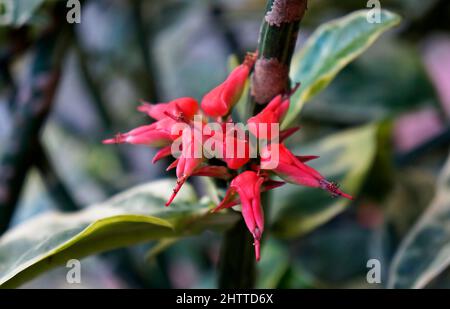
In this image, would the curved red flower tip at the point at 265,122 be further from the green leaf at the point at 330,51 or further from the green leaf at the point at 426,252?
the green leaf at the point at 426,252

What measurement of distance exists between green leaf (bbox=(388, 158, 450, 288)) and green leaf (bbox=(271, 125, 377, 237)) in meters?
0.09

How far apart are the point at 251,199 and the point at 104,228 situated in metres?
0.11

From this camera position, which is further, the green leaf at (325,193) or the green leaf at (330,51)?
the green leaf at (325,193)

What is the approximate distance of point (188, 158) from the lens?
0.40 m

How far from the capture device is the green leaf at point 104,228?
446 mm

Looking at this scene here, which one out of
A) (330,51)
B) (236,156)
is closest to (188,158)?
(236,156)

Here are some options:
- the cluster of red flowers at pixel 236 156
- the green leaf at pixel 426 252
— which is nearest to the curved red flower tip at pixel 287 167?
the cluster of red flowers at pixel 236 156

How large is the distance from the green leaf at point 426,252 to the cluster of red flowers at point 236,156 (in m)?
0.20

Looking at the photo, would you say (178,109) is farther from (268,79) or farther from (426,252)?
(426,252)

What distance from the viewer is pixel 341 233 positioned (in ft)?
3.29

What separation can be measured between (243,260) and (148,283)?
1.27 feet

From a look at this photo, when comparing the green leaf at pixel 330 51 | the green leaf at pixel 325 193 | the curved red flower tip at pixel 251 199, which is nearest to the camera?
the curved red flower tip at pixel 251 199

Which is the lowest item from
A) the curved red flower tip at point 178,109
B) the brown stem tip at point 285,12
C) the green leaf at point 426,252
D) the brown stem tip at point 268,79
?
the green leaf at point 426,252

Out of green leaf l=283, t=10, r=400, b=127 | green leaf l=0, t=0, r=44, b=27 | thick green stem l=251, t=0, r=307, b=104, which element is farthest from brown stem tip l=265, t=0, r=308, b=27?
green leaf l=0, t=0, r=44, b=27
